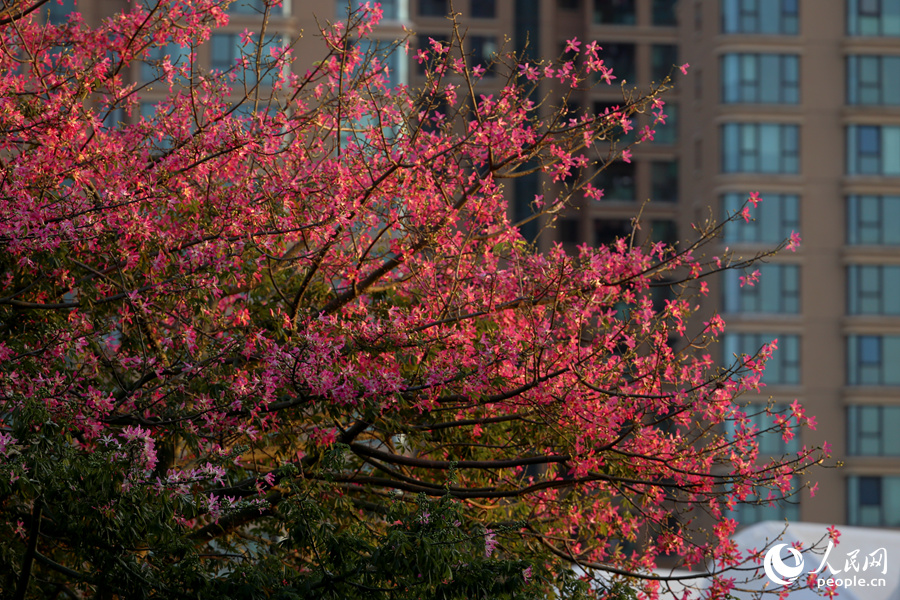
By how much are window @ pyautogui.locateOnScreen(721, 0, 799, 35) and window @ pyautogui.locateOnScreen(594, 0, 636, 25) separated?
24.4 ft

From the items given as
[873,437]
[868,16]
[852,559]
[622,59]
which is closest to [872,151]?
[868,16]

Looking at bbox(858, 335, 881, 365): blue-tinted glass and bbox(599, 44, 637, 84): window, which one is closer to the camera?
bbox(858, 335, 881, 365): blue-tinted glass

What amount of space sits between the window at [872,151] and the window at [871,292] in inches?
139

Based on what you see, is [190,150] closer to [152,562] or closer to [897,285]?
[152,562]

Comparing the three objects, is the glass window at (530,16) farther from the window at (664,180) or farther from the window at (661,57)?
the window at (664,180)

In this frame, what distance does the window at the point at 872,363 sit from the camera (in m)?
36.8

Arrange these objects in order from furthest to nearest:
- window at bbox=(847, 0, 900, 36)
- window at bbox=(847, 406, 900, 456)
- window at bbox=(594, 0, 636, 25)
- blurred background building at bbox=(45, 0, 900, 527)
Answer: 1. window at bbox=(594, 0, 636, 25)
2. window at bbox=(847, 0, 900, 36)
3. window at bbox=(847, 406, 900, 456)
4. blurred background building at bbox=(45, 0, 900, 527)

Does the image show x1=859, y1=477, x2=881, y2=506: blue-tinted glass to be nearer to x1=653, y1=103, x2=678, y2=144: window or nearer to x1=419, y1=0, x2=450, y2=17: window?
x1=653, y1=103, x2=678, y2=144: window

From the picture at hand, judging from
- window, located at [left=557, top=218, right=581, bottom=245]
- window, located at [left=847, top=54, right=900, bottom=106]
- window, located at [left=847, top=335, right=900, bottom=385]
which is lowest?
window, located at [left=847, top=335, right=900, bottom=385]

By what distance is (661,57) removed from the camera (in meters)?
45.8

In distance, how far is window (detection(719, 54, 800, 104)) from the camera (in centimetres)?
3822

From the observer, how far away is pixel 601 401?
704 centimetres

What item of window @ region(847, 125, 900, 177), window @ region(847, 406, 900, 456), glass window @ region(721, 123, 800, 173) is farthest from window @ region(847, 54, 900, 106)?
window @ region(847, 406, 900, 456)

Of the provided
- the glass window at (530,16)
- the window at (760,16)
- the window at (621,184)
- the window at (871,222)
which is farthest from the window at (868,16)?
the glass window at (530,16)
